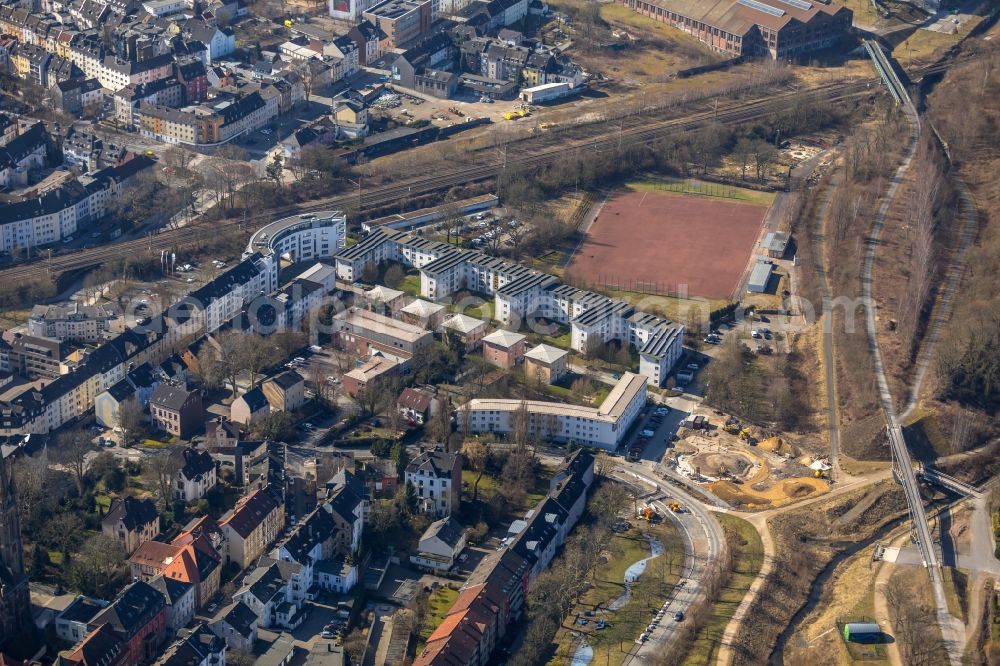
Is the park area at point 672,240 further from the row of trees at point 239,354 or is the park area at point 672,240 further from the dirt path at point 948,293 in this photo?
the row of trees at point 239,354

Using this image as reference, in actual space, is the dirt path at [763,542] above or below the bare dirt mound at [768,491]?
above

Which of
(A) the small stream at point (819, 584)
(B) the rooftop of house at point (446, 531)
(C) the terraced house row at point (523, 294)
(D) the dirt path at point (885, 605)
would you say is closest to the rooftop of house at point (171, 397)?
(B) the rooftop of house at point (446, 531)

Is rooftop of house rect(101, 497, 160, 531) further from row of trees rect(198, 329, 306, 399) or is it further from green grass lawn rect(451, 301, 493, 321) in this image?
green grass lawn rect(451, 301, 493, 321)

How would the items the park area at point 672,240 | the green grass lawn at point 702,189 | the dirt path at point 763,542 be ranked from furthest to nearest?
the green grass lawn at point 702,189, the park area at point 672,240, the dirt path at point 763,542

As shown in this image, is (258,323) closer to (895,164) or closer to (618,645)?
(618,645)

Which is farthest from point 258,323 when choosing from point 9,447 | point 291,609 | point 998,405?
point 998,405
